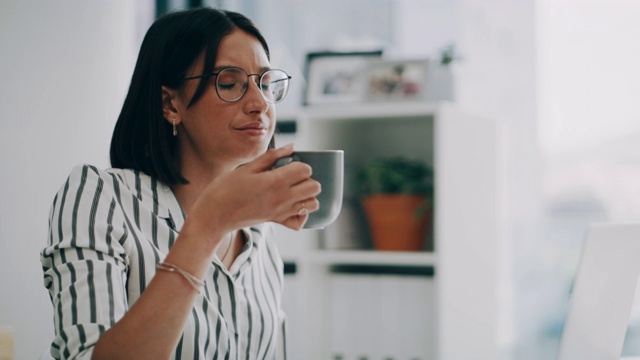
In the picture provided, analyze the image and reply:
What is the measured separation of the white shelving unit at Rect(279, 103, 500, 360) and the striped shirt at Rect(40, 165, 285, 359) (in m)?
0.78

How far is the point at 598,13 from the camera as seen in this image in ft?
8.21

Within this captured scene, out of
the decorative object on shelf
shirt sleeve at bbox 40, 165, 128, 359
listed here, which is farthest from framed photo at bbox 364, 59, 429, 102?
shirt sleeve at bbox 40, 165, 128, 359

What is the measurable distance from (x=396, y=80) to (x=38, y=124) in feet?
3.30

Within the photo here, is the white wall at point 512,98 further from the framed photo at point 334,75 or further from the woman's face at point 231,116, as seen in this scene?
the woman's face at point 231,116

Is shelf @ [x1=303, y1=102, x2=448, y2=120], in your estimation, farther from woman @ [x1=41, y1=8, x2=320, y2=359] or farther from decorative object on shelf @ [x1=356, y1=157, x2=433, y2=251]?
woman @ [x1=41, y1=8, x2=320, y2=359]

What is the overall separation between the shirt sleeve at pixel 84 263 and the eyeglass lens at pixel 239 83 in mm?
218

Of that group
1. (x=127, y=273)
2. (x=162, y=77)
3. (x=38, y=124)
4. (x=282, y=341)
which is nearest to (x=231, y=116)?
(x=162, y=77)

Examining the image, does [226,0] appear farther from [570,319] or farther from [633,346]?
[570,319]

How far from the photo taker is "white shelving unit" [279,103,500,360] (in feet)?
6.56

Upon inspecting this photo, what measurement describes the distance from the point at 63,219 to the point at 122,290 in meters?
0.13

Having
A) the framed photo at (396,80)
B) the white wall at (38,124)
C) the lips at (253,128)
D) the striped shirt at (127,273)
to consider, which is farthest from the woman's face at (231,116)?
the framed photo at (396,80)

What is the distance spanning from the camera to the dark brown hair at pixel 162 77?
1.13m

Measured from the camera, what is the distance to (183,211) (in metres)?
1.19

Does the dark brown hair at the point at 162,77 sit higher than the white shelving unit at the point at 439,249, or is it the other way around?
the dark brown hair at the point at 162,77
